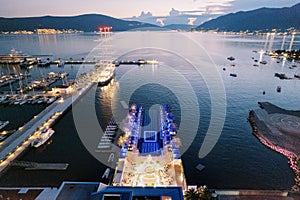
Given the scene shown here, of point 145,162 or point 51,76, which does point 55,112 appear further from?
point 51,76

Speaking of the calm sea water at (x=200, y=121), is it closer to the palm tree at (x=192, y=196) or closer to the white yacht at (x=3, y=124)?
the white yacht at (x=3, y=124)

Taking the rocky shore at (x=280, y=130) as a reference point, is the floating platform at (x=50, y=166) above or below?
below

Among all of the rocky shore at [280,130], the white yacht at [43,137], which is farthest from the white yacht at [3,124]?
the rocky shore at [280,130]

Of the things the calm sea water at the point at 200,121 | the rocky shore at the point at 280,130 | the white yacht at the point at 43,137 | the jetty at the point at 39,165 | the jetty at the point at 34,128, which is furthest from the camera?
the white yacht at the point at 43,137

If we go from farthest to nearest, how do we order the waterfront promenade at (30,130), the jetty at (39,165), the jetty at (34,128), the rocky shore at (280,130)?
the rocky shore at (280,130) < the waterfront promenade at (30,130) < the jetty at (34,128) < the jetty at (39,165)

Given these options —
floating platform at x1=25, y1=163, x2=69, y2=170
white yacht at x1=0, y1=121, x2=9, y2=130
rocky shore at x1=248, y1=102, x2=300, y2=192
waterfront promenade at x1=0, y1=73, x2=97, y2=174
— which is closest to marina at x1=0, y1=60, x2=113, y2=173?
waterfront promenade at x1=0, y1=73, x2=97, y2=174

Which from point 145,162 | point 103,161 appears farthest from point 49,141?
point 145,162
